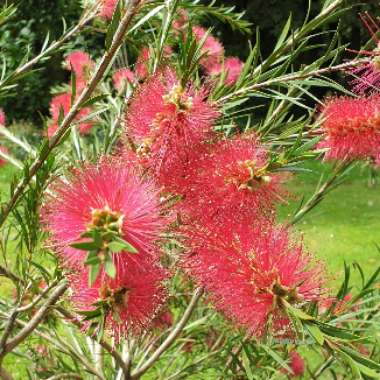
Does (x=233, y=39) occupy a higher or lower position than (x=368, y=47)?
lower

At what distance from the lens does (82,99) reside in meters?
0.65

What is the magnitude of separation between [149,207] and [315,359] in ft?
8.81

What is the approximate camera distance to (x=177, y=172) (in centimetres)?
70

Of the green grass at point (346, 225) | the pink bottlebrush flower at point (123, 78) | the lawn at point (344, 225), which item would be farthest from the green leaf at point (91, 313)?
the green grass at point (346, 225)

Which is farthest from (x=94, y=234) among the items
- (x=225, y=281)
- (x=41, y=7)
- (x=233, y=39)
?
(x=233, y=39)

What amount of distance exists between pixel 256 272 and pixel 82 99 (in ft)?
0.81

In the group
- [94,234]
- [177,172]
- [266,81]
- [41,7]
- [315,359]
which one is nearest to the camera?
[94,234]

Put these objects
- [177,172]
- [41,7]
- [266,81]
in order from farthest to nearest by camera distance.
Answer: [41,7], [266,81], [177,172]

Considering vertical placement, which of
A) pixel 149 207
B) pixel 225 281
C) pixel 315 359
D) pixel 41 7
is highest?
pixel 149 207

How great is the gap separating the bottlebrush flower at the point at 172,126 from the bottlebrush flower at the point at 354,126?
0.67ft

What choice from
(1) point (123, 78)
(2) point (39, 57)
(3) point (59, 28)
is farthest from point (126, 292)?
(3) point (59, 28)

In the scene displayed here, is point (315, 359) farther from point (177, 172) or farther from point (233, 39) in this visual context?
point (233, 39)

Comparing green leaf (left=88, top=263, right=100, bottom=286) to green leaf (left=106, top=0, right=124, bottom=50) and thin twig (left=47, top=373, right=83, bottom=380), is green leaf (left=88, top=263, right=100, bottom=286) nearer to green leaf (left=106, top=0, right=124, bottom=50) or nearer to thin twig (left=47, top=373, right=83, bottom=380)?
green leaf (left=106, top=0, right=124, bottom=50)

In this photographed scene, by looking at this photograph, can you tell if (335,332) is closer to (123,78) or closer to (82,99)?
(82,99)
